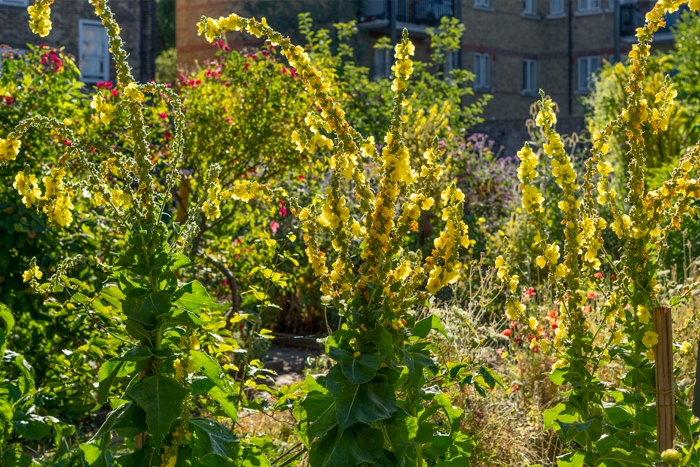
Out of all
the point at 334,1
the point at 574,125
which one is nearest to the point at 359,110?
the point at 574,125

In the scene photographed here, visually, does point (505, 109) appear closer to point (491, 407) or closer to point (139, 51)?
point (139, 51)

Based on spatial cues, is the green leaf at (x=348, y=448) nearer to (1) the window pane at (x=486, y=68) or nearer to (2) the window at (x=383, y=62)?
(2) the window at (x=383, y=62)

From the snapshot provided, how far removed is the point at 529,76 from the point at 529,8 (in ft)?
7.71

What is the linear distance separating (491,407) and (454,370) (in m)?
1.67

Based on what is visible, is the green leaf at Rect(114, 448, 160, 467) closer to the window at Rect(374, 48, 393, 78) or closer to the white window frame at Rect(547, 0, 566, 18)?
the window at Rect(374, 48, 393, 78)

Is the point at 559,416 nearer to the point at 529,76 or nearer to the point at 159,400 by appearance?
the point at 159,400

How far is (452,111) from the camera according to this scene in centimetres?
1352

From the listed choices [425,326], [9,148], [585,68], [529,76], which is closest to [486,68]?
[529,76]

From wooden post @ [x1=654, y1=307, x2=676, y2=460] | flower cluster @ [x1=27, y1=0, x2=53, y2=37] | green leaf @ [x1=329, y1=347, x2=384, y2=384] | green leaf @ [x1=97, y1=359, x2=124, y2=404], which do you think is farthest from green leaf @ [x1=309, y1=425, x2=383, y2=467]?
flower cluster @ [x1=27, y1=0, x2=53, y2=37]

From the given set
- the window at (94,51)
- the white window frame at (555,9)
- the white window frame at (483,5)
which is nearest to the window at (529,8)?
the white window frame at (555,9)

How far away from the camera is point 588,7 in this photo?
31.0 m

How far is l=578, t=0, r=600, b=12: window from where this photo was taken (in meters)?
30.8

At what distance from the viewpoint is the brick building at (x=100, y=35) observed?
2167cm

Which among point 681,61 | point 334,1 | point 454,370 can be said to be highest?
point 334,1
